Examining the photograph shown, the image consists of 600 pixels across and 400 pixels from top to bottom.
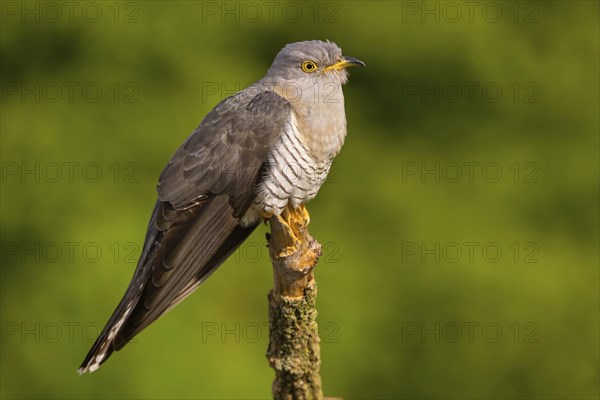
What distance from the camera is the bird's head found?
3.49 m

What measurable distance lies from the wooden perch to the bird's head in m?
0.67

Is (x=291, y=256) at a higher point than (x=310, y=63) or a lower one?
lower

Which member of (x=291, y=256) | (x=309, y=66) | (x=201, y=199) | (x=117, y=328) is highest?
(x=309, y=66)

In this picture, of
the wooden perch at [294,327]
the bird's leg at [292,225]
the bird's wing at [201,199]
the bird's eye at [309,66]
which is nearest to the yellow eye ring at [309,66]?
the bird's eye at [309,66]

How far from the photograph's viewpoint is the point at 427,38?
181 inches

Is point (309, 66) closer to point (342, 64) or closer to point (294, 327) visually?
point (342, 64)

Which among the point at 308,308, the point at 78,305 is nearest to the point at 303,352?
the point at 308,308

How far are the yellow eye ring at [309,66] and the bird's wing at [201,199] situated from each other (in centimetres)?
19

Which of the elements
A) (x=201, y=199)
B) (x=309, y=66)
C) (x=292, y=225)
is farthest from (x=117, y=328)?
(x=309, y=66)

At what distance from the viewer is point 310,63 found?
3500 millimetres

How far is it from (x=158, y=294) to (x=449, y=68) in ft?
6.81

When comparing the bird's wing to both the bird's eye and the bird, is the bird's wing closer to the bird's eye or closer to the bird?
the bird

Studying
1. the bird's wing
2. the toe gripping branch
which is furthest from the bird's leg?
the bird's wing

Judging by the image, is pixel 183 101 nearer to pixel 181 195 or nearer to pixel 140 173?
pixel 140 173
